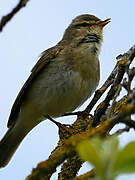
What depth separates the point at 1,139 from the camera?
534cm

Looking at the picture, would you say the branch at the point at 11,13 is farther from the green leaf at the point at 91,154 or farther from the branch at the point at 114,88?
the branch at the point at 114,88

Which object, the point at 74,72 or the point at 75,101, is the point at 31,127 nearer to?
the point at 75,101

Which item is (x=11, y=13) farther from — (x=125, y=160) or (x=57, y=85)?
(x=57, y=85)

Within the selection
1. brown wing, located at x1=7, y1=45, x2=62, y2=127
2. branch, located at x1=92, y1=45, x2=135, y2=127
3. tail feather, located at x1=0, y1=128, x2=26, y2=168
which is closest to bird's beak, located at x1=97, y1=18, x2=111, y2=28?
brown wing, located at x1=7, y1=45, x2=62, y2=127

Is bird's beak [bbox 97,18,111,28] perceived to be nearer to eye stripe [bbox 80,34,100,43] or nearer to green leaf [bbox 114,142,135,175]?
eye stripe [bbox 80,34,100,43]

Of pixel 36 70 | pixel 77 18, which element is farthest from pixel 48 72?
pixel 77 18

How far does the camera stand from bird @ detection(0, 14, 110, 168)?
4.69 m

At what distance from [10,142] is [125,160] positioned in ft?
15.1

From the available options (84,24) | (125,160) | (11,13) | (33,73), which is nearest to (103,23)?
(84,24)

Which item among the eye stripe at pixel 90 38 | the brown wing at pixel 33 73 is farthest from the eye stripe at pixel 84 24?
the brown wing at pixel 33 73

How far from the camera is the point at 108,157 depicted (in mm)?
805

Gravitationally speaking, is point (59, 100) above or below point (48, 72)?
below

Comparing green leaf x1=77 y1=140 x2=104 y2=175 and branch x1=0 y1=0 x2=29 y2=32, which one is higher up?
branch x1=0 y1=0 x2=29 y2=32

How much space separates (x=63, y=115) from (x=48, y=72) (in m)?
0.75
